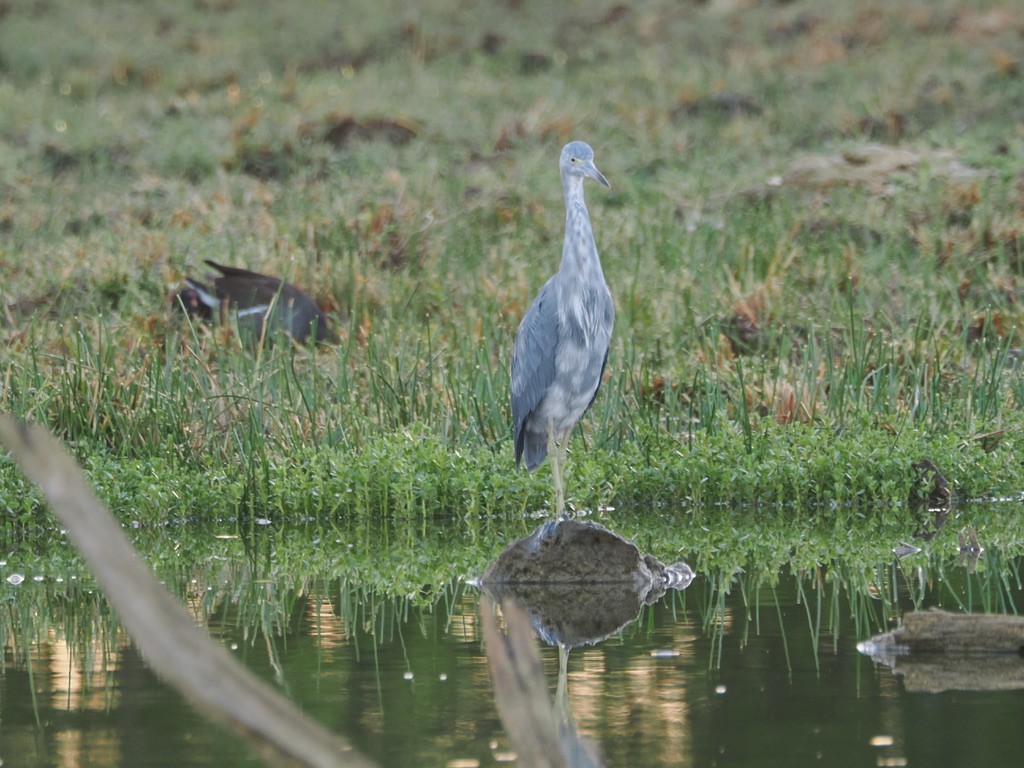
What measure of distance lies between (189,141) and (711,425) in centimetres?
1086

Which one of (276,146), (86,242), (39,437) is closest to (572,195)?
(39,437)

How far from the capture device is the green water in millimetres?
4367

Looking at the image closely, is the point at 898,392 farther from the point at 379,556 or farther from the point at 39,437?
the point at 39,437

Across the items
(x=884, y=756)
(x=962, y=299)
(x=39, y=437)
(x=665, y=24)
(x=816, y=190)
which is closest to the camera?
(x=39, y=437)

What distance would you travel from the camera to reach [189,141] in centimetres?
1881

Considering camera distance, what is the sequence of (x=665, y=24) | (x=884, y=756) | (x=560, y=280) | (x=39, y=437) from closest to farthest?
(x=39, y=437) < (x=884, y=756) < (x=560, y=280) < (x=665, y=24)

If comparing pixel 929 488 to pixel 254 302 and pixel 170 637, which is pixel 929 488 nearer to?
pixel 254 302

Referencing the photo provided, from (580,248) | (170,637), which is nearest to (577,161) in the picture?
(580,248)

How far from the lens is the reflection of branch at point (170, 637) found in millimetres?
1970

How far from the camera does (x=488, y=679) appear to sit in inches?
206

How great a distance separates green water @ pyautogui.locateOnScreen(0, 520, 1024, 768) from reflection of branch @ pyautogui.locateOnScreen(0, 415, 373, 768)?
7.41 feet

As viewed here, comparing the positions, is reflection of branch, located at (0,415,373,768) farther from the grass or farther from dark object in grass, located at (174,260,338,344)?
dark object in grass, located at (174,260,338,344)

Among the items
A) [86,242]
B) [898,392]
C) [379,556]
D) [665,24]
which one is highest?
[665,24]

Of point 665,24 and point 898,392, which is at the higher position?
point 665,24
